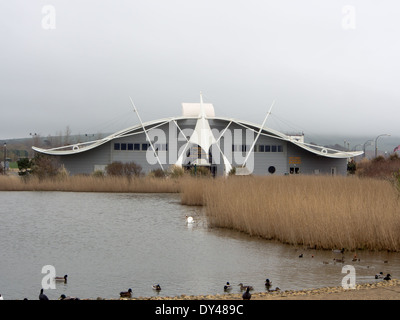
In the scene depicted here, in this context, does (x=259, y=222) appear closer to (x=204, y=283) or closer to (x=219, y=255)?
(x=219, y=255)

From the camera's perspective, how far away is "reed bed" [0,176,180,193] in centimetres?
3875

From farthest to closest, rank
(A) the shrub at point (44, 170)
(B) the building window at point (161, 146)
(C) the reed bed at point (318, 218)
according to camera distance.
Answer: (B) the building window at point (161, 146)
(A) the shrub at point (44, 170)
(C) the reed bed at point (318, 218)

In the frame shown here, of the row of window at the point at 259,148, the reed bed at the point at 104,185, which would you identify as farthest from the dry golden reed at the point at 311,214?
the row of window at the point at 259,148

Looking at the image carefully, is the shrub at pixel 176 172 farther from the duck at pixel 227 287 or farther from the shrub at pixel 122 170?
the duck at pixel 227 287

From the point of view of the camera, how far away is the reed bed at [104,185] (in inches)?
1526

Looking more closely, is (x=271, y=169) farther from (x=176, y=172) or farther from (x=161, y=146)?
(x=176, y=172)

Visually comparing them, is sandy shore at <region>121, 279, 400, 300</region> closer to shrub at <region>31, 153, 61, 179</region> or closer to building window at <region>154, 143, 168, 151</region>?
shrub at <region>31, 153, 61, 179</region>

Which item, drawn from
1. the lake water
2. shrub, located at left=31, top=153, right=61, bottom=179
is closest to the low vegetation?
the lake water

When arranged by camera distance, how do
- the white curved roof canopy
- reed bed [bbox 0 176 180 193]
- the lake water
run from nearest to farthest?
the lake water → reed bed [bbox 0 176 180 193] → the white curved roof canopy

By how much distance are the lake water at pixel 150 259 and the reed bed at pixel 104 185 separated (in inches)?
647

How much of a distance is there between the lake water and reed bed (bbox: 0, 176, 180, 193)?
16432 mm

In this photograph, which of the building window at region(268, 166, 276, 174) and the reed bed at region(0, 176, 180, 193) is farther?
the building window at region(268, 166, 276, 174)
